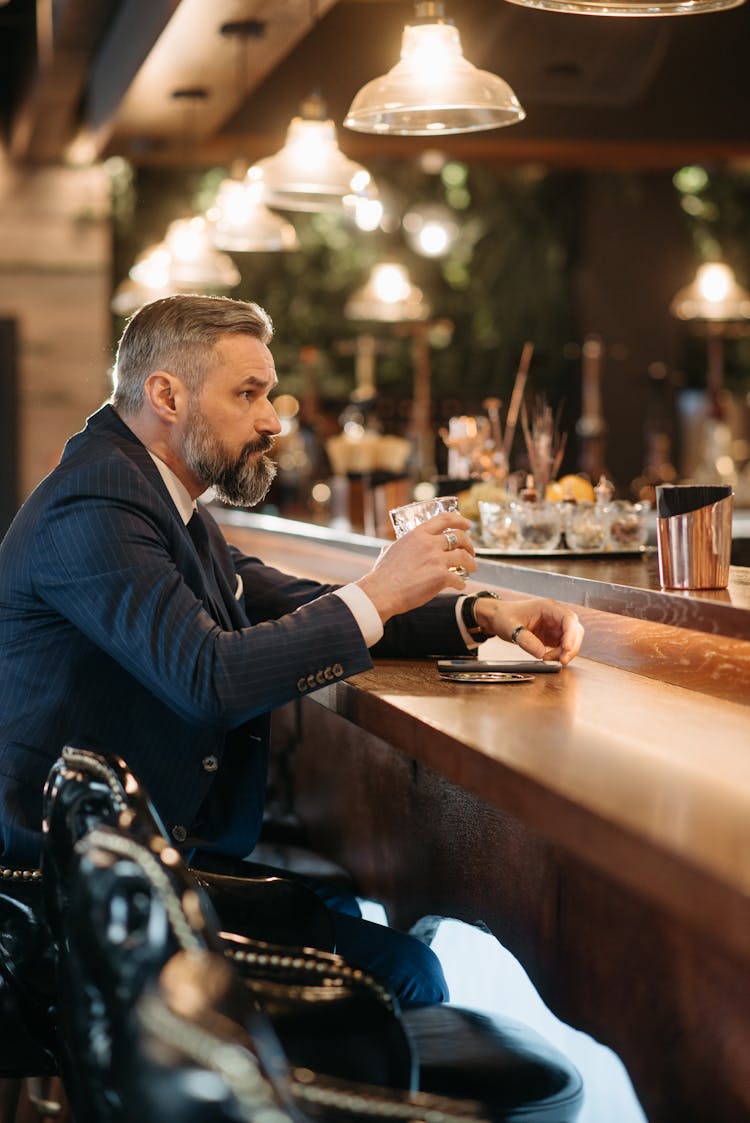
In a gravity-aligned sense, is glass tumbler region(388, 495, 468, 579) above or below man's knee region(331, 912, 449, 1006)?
above

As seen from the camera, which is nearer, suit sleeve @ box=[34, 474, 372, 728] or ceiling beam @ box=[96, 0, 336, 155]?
suit sleeve @ box=[34, 474, 372, 728]

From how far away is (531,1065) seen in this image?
1.72 m

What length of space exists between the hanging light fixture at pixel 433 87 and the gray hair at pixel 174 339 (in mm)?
884

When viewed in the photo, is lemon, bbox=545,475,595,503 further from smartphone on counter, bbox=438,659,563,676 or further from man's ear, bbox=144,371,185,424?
man's ear, bbox=144,371,185,424

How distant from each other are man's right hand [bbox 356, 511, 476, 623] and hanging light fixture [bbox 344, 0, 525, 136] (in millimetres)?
1202

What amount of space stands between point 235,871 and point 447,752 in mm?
795

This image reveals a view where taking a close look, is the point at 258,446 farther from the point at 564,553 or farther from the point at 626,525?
the point at 626,525

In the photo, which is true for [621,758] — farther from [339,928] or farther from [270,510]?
[270,510]

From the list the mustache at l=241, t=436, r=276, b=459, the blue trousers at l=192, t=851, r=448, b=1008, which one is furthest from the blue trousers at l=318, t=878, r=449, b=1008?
the mustache at l=241, t=436, r=276, b=459

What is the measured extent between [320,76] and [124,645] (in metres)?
6.01

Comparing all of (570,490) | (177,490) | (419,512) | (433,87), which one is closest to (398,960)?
(419,512)

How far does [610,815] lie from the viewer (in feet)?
4.48

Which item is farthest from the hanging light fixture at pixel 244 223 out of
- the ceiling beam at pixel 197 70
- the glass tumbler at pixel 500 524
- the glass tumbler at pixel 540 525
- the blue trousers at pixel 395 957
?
the blue trousers at pixel 395 957

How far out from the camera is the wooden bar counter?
4.45 ft
